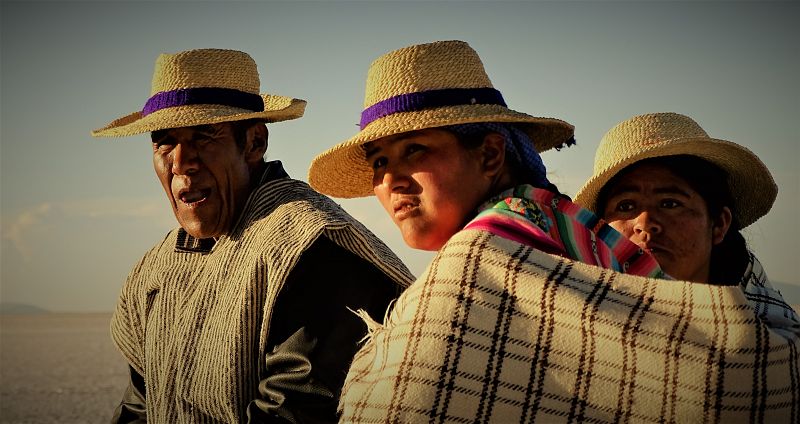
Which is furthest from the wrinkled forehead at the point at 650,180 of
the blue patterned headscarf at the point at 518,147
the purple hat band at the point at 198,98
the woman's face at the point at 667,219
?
the purple hat band at the point at 198,98

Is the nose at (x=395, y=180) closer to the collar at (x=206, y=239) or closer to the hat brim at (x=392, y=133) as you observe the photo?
the hat brim at (x=392, y=133)

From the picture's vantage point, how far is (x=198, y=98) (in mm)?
4328

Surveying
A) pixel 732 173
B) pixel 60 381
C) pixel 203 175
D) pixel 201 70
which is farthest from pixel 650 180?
pixel 60 381

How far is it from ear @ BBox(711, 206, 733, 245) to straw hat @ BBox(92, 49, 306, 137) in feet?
7.49

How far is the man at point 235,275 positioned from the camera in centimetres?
349

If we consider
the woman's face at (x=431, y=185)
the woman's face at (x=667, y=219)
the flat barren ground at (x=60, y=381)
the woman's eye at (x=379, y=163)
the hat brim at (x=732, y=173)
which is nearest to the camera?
the woman's face at (x=431, y=185)

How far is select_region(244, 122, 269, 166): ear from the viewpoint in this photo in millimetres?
4340

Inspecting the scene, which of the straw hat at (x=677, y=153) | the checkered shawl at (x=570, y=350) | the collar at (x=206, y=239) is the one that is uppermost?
the straw hat at (x=677, y=153)

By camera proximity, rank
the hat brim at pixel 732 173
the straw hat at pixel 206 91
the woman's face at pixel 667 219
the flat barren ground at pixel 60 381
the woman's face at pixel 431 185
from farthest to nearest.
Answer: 1. the flat barren ground at pixel 60 381
2. the straw hat at pixel 206 91
3. the hat brim at pixel 732 173
4. the woman's face at pixel 667 219
5. the woman's face at pixel 431 185

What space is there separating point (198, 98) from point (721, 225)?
2.79 meters

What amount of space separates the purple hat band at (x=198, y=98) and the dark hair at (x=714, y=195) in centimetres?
205

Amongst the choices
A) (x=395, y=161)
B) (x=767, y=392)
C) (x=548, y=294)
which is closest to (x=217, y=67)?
(x=395, y=161)

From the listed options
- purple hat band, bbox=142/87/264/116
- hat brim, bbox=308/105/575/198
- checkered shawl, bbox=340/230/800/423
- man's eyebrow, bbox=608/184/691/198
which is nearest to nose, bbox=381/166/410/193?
hat brim, bbox=308/105/575/198

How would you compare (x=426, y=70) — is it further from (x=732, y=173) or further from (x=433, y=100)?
(x=732, y=173)
